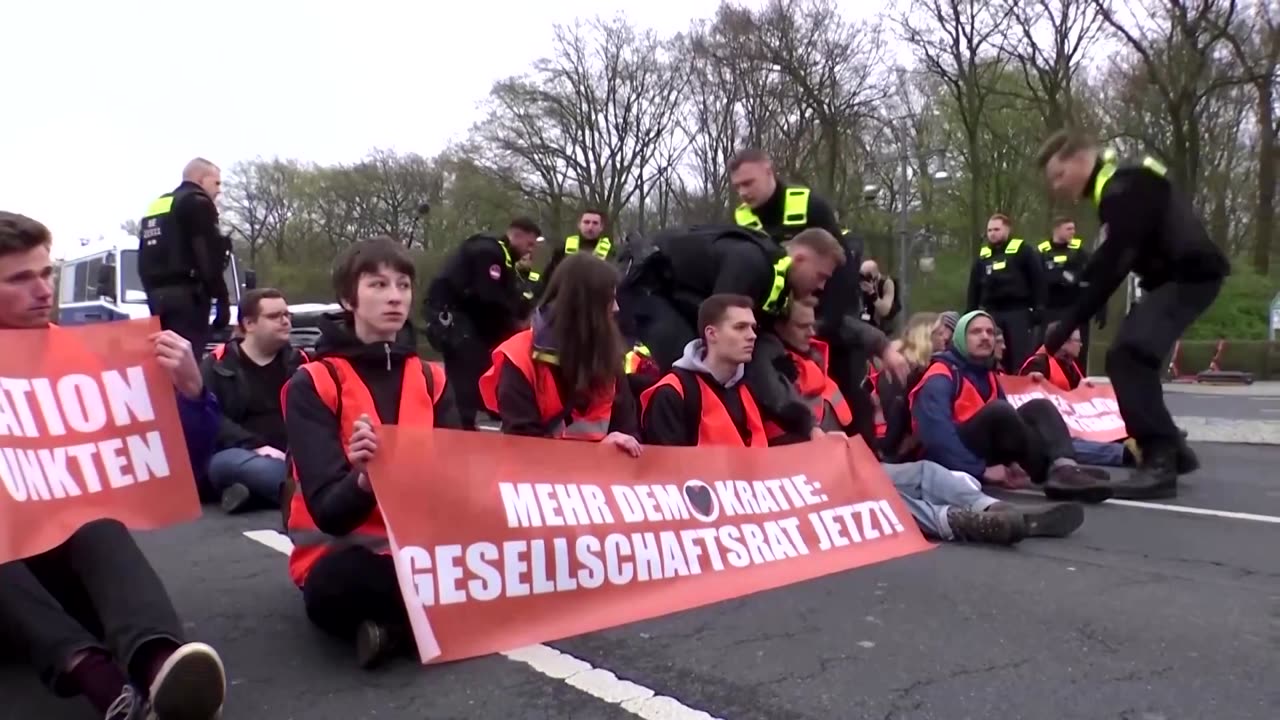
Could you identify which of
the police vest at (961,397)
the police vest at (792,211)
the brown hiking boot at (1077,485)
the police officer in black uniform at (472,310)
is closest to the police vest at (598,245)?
the police officer in black uniform at (472,310)

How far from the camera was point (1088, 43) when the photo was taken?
3117cm

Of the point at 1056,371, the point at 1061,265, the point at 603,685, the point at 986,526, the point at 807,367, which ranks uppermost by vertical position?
the point at 1061,265

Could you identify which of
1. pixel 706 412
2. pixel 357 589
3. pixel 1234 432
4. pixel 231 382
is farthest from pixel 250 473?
pixel 1234 432

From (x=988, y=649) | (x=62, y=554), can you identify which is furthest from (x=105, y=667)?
(x=988, y=649)

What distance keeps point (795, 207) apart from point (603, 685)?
3745mm

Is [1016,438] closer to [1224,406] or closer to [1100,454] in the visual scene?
[1100,454]

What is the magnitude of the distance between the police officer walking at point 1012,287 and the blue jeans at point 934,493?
5.42 m

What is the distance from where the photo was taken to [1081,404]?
28.6ft

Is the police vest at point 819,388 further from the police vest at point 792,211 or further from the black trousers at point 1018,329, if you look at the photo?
the black trousers at point 1018,329

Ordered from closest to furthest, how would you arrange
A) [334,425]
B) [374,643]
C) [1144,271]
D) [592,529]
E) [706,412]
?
[374,643], [334,425], [592,529], [706,412], [1144,271]

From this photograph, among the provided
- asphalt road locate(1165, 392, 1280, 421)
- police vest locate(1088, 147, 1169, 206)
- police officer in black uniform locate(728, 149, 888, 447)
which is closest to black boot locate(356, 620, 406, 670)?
police officer in black uniform locate(728, 149, 888, 447)

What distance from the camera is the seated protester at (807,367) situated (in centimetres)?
541

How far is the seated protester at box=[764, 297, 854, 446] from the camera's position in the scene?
5.41 m

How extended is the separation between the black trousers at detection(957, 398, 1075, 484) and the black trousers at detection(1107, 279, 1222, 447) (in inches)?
14.6
